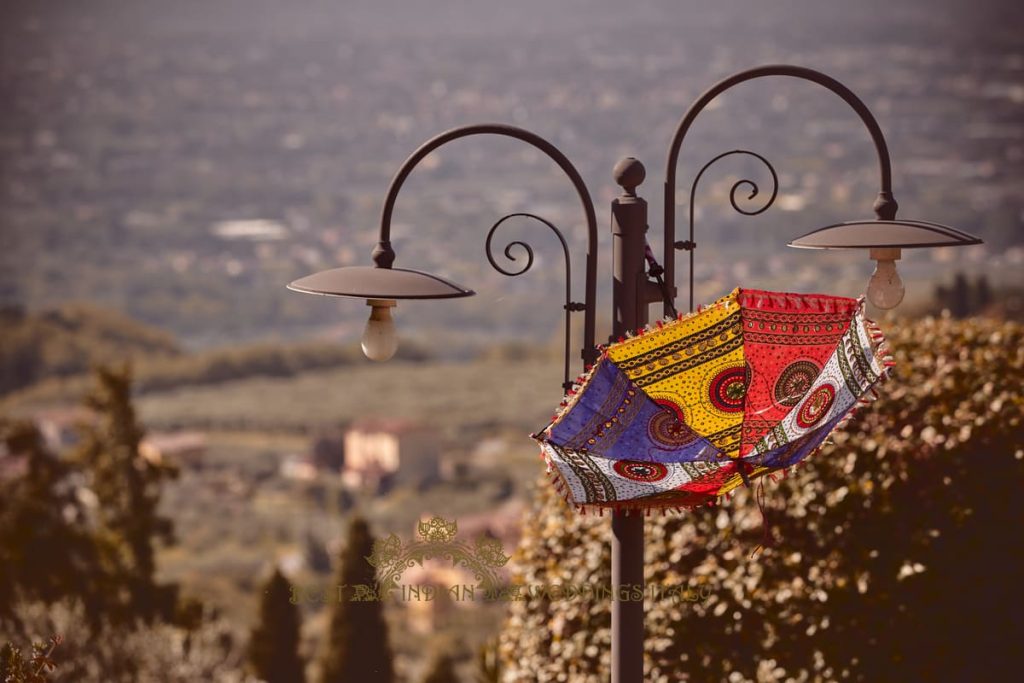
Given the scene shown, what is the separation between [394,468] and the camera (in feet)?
88.0

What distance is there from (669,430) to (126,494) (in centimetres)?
996

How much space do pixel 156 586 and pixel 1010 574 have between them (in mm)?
9734

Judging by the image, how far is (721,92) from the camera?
9.77 feet

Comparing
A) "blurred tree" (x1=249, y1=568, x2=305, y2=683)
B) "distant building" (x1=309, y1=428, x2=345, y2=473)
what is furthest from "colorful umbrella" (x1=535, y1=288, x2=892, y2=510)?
"distant building" (x1=309, y1=428, x2=345, y2=473)

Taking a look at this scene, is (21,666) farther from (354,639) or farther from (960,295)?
(960,295)

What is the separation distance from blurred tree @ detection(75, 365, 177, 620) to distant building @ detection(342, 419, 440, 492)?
1486 cm

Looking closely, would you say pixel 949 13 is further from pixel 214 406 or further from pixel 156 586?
pixel 156 586

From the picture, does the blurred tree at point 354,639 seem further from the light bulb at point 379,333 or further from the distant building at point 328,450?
the distant building at point 328,450

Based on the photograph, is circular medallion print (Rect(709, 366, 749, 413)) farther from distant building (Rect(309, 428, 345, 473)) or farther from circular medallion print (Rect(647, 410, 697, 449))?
distant building (Rect(309, 428, 345, 473))

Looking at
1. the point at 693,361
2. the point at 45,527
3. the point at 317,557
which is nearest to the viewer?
the point at 693,361

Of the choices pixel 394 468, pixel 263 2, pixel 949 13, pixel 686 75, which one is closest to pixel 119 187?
pixel 263 2

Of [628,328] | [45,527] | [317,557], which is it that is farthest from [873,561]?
[317,557]

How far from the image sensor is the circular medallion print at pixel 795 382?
262cm

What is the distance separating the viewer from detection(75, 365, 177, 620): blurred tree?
439 inches
